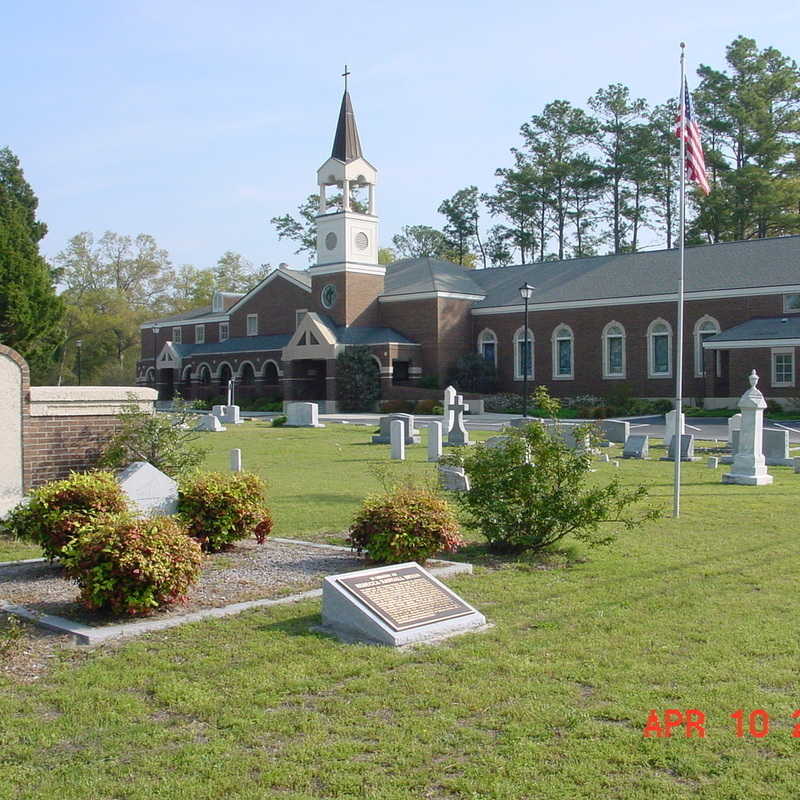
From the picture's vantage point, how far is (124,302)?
78250mm

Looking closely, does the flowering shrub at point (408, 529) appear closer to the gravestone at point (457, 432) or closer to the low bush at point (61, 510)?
the low bush at point (61, 510)

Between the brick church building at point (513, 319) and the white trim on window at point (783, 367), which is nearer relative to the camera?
the white trim on window at point (783, 367)

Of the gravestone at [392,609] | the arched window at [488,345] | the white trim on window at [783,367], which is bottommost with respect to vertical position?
the gravestone at [392,609]

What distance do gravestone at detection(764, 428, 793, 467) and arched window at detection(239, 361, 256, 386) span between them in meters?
42.3

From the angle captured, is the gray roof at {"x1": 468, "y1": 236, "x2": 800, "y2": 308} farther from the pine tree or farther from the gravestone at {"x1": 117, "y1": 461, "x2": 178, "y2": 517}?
the gravestone at {"x1": 117, "y1": 461, "x2": 178, "y2": 517}

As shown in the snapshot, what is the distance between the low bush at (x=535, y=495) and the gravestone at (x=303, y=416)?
2577 centimetres

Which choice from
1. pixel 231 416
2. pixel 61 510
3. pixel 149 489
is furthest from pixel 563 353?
pixel 61 510

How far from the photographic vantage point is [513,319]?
50.9m

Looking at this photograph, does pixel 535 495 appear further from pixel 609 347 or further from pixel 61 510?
pixel 609 347

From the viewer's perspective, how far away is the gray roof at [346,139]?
53.3 metres

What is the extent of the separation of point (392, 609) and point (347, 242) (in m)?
47.7

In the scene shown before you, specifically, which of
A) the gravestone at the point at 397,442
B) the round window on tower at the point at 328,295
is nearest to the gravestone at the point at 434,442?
the gravestone at the point at 397,442

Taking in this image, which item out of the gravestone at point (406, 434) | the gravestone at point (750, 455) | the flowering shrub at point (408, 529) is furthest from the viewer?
the gravestone at point (406, 434)

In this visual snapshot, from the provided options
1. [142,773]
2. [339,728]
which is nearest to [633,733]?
→ [339,728]
